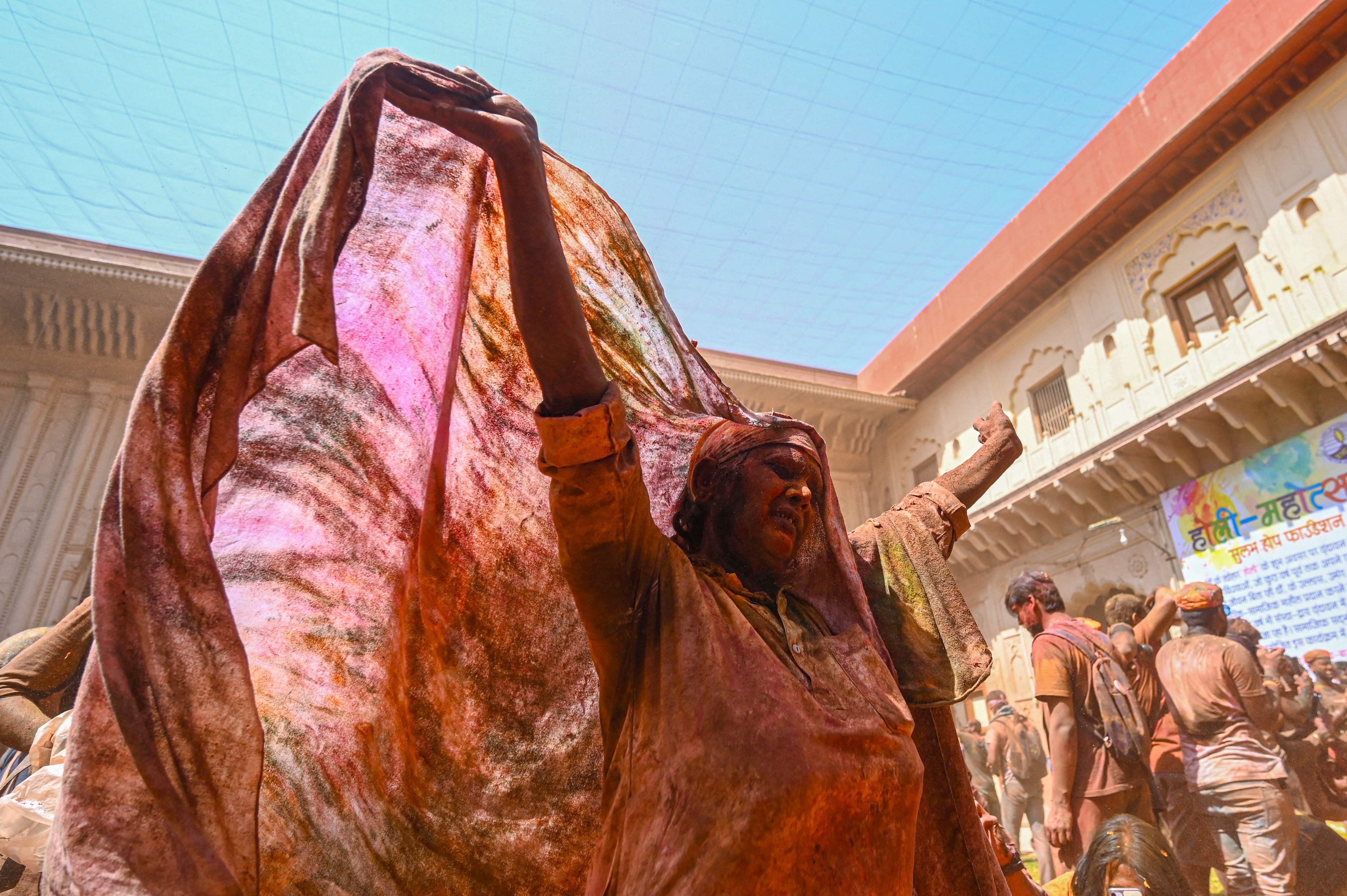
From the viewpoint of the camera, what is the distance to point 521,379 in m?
1.89

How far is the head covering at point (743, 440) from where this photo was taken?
5.64 ft

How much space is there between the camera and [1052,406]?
569 inches

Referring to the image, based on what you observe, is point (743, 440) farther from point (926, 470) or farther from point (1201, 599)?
point (926, 470)

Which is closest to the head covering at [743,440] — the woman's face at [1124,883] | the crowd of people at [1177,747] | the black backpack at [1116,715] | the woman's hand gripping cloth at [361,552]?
the woman's hand gripping cloth at [361,552]

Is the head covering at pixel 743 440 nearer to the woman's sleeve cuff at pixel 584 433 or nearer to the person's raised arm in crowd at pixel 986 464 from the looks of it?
the woman's sleeve cuff at pixel 584 433

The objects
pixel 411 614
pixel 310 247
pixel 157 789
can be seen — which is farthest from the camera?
pixel 411 614

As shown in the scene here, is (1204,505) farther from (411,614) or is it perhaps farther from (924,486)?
(411,614)

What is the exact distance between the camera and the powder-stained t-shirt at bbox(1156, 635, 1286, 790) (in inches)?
200

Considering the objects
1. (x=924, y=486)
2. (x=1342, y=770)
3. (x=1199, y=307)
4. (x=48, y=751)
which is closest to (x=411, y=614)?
(x=924, y=486)

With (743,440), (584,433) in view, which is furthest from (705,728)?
(743,440)

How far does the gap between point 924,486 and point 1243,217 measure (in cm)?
1192

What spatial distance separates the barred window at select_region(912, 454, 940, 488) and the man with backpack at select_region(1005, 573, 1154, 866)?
1167 cm

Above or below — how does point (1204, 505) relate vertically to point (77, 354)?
below

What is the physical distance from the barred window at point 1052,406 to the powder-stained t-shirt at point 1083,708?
973cm
